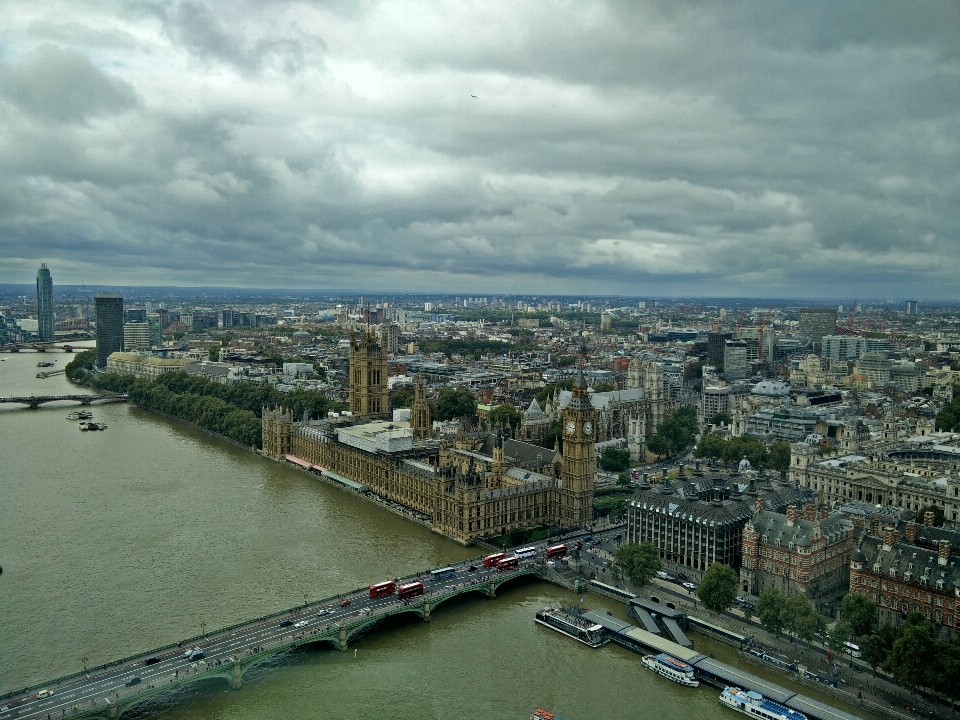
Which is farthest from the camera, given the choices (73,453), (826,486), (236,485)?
(73,453)

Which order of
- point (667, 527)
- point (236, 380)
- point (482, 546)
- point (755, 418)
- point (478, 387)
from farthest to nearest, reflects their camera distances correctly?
point (478, 387)
point (236, 380)
point (755, 418)
point (482, 546)
point (667, 527)

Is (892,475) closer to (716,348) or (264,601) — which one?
(264,601)

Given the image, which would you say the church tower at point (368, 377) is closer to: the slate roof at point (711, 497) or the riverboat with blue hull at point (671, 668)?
the slate roof at point (711, 497)

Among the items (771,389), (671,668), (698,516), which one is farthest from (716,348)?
(671,668)

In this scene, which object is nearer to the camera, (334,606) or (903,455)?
(334,606)

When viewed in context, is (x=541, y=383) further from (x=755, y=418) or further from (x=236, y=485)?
(x=236, y=485)

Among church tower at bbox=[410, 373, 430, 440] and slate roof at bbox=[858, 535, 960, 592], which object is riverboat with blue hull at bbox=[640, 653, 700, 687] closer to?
slate roof at bbox=[858, 535, 960, 592]

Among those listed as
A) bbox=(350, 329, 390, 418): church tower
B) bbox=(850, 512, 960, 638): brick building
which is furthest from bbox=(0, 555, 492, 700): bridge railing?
bbox=(350, 329, 390, 418): church tower

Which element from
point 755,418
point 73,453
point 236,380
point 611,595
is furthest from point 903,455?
point 236,380
